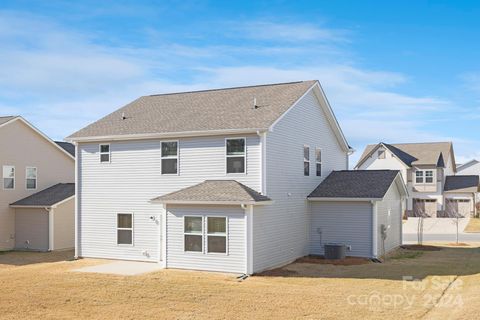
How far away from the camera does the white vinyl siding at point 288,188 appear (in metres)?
20.3

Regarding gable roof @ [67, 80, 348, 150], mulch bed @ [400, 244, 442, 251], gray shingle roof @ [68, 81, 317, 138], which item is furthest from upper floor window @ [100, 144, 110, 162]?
mulch bed @ [400, 244, 442, 251]

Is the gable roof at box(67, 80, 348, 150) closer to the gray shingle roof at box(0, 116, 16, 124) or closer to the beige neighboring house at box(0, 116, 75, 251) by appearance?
the beige neighboring house at box(0, 116, 75, 251)

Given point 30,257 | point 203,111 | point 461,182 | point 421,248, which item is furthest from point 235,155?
point 461,182

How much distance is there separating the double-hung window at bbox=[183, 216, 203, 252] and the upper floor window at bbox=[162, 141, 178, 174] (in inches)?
108

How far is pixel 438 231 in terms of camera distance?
41125 mm

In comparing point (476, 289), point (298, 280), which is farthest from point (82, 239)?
point (476, 289)

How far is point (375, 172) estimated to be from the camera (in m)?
26.4

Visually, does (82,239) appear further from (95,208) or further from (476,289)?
(476,289)

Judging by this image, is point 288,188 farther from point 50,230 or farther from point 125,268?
point 50,230

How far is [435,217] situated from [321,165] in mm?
30953

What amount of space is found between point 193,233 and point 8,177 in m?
14.3

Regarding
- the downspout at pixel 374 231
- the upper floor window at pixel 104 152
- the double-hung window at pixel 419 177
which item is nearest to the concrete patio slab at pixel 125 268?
the upper floor window at pixel 104 152

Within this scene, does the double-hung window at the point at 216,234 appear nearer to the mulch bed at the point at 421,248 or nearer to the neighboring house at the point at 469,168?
the mulch bed at the point at 421,248

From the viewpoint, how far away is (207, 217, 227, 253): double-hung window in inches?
768
